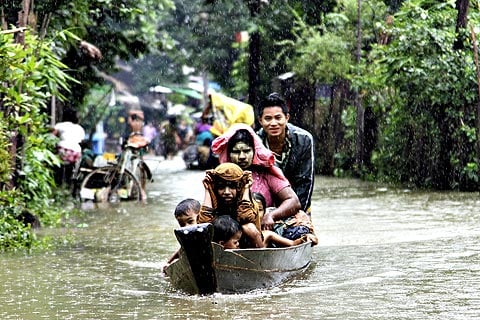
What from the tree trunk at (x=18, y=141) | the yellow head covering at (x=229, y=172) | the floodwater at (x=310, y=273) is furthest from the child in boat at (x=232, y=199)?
the tree trunk at (x=18, y=141)

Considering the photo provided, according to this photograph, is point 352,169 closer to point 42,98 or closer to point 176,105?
point 42,98

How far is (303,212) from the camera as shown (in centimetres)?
920

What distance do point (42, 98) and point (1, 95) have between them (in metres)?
1.03

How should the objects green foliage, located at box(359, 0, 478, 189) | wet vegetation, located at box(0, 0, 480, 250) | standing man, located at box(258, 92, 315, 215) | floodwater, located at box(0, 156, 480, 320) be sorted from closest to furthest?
floodwater, located at box(0, 156, 480, 320), standing man, located at box(258, 92, 315, 215), wet vegetation, located at box(0, 0, 480, 250), green foliage, located at box(359, 0, 478, 189)

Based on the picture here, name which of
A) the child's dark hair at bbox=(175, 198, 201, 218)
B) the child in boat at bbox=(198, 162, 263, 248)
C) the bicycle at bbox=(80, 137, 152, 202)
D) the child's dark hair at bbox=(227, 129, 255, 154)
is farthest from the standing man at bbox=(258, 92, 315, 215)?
the bicycle at bbox=(80, 137, 152, 202)

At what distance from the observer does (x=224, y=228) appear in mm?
7676

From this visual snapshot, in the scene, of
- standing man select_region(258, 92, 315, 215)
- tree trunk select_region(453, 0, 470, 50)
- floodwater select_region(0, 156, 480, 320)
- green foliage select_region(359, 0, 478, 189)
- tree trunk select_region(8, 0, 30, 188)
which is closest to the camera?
floodwater select_region(0, 156, 480, 320)

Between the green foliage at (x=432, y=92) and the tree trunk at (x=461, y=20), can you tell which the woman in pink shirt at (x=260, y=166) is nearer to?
the green foliage at (x=432, y=92)

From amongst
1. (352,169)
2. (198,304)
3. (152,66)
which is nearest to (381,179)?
(352,169)

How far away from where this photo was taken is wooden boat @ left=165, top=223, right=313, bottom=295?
712 centimetres

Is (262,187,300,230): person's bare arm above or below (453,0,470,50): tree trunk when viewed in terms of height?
below

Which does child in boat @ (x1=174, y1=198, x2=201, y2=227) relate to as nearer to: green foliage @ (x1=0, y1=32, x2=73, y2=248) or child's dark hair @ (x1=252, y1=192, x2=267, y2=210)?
child's dark hair @ (x1=252, y1=192, x2=267, y2=210)

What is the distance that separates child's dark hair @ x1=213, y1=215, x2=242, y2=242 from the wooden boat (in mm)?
259

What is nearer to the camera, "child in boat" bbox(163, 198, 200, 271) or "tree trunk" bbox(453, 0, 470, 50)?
"child in boat" bbox(163, 198, 200, 271)
